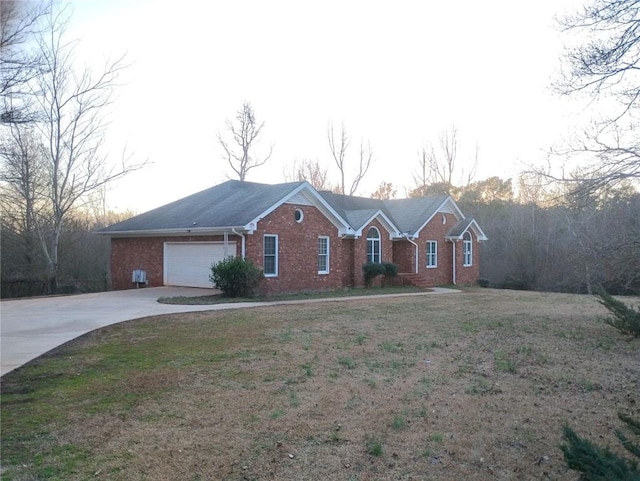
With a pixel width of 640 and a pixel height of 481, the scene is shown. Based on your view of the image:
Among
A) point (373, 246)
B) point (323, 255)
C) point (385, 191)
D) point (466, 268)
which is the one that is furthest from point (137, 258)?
point (385, 191)

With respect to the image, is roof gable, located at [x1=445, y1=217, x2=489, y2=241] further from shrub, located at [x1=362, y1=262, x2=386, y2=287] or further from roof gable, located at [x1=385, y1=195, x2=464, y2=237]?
shrub, located at [x1=362, y1=262, x2=386, y2=287]

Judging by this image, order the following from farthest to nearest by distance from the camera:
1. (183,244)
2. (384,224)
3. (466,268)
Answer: (466,268), (384,224), (183,244)

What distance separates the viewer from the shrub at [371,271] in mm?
25484

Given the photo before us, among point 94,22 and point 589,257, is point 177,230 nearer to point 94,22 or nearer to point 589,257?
point 94,22

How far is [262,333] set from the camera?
11.5m

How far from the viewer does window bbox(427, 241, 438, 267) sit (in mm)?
29631

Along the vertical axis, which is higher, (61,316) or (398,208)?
(398,208)

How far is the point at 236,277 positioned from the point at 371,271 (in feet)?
28.2

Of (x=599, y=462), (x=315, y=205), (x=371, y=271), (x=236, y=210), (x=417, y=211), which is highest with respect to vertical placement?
(x=417, y=211)

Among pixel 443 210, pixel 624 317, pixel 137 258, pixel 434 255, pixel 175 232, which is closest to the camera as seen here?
pixel 624 317

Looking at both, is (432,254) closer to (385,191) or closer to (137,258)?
(137,258)

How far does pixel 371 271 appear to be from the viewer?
25469 millimetres

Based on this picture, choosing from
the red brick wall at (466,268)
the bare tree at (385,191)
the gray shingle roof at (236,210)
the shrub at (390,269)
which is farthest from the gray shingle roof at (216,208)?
the bare tree at (385,191)

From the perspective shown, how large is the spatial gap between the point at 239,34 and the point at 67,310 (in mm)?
8918
